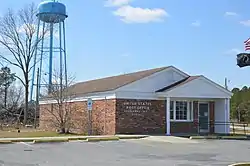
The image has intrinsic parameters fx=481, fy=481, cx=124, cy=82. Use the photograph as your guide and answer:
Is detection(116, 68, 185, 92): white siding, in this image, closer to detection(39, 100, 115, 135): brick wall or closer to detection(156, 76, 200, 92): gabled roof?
detection(156, 76, 200, 92): gabled roof

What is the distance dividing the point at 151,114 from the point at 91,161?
1525 centimetres

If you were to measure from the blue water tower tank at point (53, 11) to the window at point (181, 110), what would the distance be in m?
19.8

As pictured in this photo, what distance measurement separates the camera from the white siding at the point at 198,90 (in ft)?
101

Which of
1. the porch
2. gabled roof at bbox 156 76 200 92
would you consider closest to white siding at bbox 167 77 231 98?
the porch

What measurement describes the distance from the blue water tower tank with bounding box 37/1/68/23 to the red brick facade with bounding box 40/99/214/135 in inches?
655

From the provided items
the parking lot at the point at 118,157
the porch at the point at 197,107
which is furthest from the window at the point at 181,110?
the parking lot at the point at 118,157

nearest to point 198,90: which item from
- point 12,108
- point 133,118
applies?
point 133,118

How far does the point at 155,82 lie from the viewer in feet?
104

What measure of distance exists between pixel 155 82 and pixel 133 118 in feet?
9.53

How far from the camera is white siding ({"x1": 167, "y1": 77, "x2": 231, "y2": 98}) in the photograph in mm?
30750

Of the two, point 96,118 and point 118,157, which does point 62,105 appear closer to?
point 96,118

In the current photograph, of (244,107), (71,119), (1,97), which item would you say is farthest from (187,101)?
(1,97)

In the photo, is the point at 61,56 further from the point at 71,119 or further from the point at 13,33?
the point at 71,119

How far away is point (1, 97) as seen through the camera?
66.4 metres
